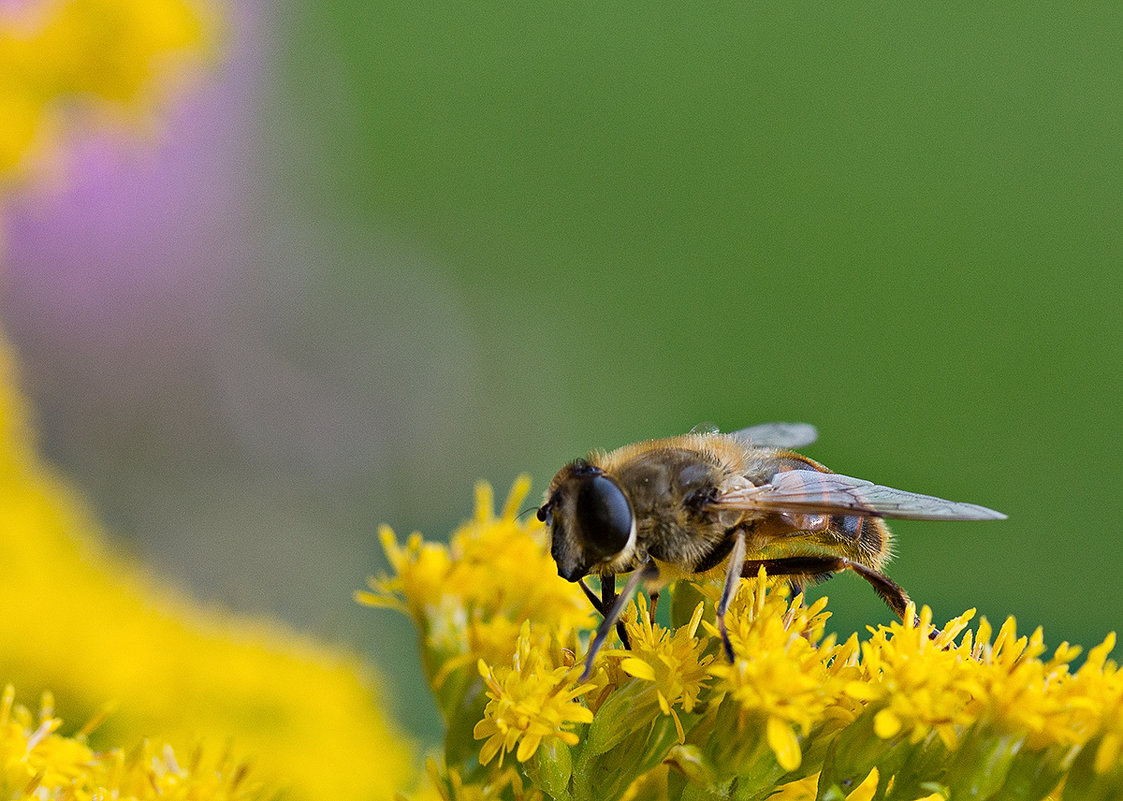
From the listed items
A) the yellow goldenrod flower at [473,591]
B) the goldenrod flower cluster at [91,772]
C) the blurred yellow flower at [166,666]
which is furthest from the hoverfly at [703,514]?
the blurred yellow flower at [166,666]

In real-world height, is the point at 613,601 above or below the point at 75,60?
below

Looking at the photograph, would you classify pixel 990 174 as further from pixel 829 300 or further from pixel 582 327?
pixel 582 327

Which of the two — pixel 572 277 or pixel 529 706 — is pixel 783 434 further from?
pixel 572 277

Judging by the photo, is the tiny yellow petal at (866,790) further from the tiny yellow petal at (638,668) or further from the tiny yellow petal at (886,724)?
the tiny yellow petal at (638,668)

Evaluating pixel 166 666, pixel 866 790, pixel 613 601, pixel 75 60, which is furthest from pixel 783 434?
pixel 75 60

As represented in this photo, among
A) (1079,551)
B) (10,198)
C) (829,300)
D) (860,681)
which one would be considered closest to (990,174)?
(829,300)

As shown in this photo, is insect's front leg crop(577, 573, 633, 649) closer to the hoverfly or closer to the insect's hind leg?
the hoverfly

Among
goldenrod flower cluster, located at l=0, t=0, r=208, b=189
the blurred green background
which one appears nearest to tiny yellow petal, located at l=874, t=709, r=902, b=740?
goldenrod flower cluster, located at l=0, t=0, r=208, b=189
